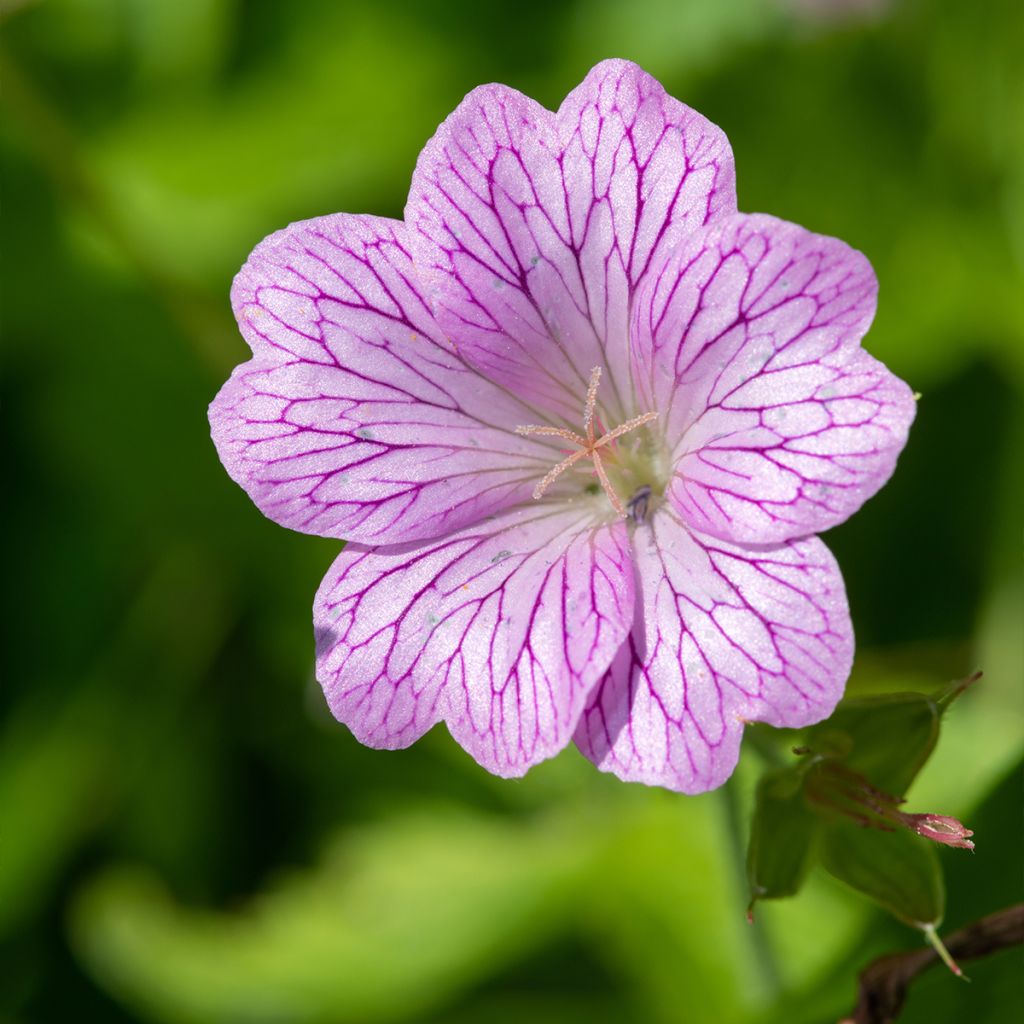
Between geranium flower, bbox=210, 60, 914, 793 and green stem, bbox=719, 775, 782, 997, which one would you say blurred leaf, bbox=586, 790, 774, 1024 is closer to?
green stem, bbox=719, 775, 782, 997

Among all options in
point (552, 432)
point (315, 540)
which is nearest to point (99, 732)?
point (315, 540)

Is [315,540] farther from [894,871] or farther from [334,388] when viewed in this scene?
[894,871]

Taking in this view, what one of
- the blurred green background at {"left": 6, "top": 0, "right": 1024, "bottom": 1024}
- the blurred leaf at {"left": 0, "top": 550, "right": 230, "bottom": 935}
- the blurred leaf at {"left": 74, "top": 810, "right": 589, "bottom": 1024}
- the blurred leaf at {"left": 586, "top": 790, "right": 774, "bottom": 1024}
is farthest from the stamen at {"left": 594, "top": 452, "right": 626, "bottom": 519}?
the blurred leaf at {"left": 0, "top": 550, "right": 230, "bottom": 935}

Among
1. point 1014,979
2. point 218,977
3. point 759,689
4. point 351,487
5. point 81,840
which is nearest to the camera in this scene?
point 759,689

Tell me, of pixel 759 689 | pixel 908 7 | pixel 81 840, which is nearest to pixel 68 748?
pixel 81 840

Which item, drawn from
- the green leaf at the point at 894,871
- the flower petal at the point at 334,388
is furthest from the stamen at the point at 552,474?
the green leaf at the point at 894,871

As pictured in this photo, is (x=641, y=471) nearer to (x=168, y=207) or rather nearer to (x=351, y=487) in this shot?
(x=351, y=487)

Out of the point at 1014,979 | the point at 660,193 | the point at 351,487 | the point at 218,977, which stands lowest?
the point at 218,977
